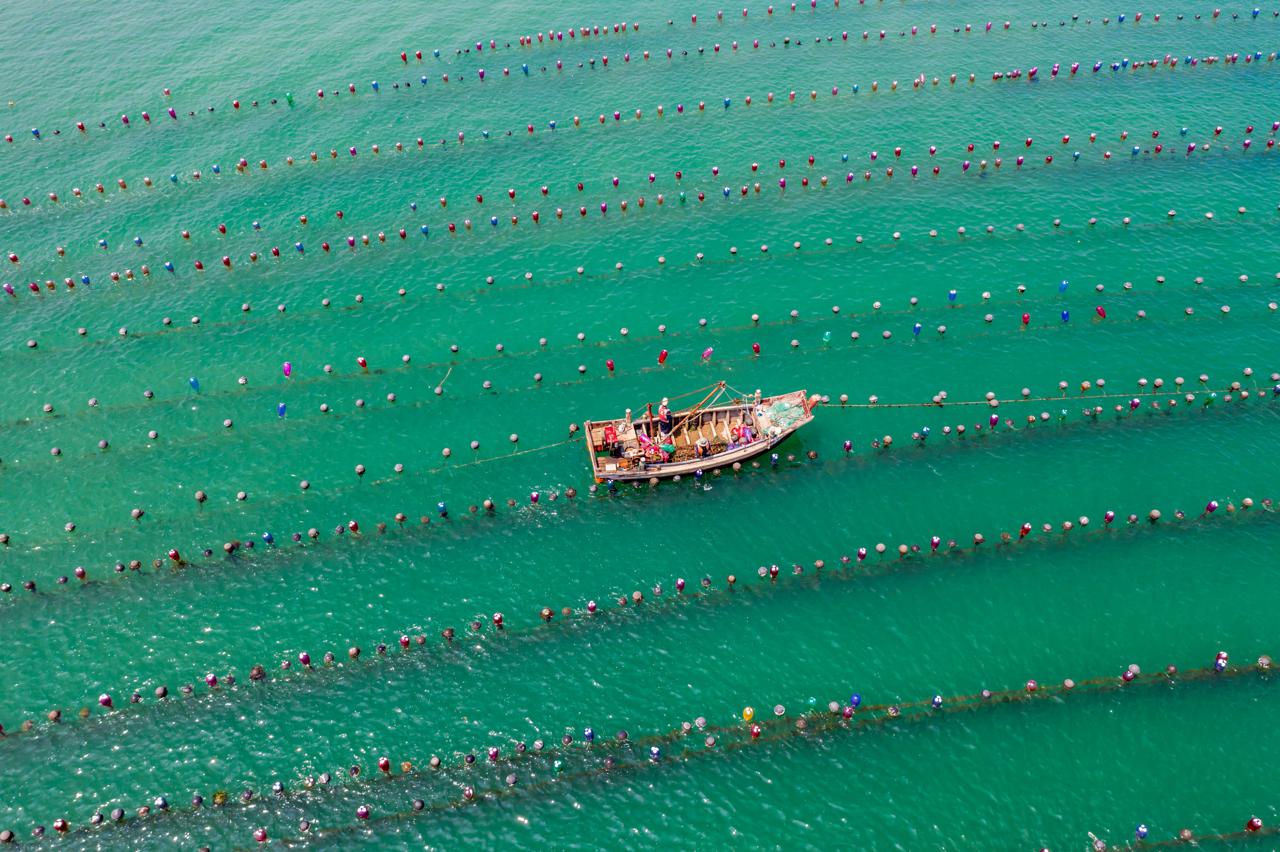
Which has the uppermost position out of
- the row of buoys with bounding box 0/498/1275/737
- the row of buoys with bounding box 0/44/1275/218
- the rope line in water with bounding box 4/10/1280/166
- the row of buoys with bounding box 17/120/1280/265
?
the rope line in water with bounding box 4/10/1280/166

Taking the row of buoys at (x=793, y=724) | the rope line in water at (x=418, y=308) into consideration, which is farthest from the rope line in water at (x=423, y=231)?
the row of buoys at (x=793, y=724)

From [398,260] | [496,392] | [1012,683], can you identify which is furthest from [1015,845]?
[398,260]

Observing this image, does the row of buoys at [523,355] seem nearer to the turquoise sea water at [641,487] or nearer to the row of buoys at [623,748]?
the turquoise sea water at [641,487]

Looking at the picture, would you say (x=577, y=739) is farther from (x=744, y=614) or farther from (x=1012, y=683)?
(x=1012, y=683)

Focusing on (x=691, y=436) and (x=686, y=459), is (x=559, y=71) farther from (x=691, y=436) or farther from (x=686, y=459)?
(x=686, y=459)

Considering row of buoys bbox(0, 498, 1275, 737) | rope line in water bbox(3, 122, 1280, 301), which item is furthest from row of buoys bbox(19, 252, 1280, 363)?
row of buoys bbox(0, 498, 1275, 737)

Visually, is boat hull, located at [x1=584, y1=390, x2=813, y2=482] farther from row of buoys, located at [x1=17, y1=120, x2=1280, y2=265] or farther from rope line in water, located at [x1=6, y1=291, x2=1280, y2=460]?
row of buoys, located at [x1=17, y1=120, x2=1280, y2=265]
